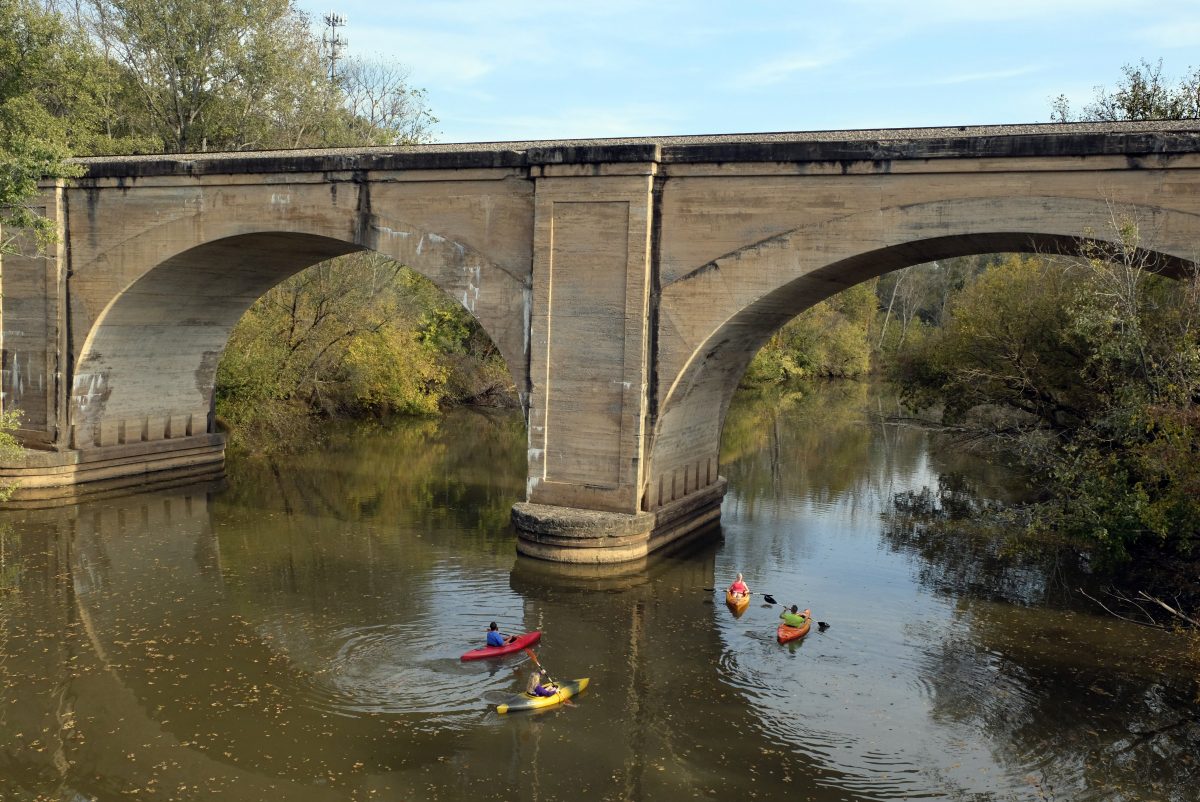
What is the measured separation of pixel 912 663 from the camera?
1173cm

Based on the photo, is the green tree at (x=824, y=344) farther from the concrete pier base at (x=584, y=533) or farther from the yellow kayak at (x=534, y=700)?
the yellow kayak at (x=534, y=700)

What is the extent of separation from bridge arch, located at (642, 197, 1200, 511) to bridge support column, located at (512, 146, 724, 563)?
44 centimetres

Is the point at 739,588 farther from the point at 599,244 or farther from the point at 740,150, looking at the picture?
the point at 740,150

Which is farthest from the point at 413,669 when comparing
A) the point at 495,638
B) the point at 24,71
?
the point at 24,71

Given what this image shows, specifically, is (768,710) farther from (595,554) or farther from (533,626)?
(595,554)

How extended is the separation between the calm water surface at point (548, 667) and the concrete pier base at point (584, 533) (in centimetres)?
27

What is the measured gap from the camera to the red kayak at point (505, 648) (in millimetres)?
11547

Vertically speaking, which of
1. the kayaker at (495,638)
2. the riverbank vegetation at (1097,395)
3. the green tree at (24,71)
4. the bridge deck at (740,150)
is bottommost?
the kayaker at (495,638)

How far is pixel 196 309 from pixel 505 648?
38.7ft

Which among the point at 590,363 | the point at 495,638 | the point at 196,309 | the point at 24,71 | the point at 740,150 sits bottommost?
the point at 495,638

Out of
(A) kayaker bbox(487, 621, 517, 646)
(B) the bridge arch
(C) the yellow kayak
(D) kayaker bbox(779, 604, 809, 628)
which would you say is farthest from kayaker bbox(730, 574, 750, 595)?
(C) the yellow kayak

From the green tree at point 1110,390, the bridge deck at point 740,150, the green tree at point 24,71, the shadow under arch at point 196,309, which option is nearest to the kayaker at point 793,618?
the green tree at point 1110,390

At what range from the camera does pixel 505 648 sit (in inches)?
460

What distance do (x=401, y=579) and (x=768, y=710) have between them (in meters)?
6.07
